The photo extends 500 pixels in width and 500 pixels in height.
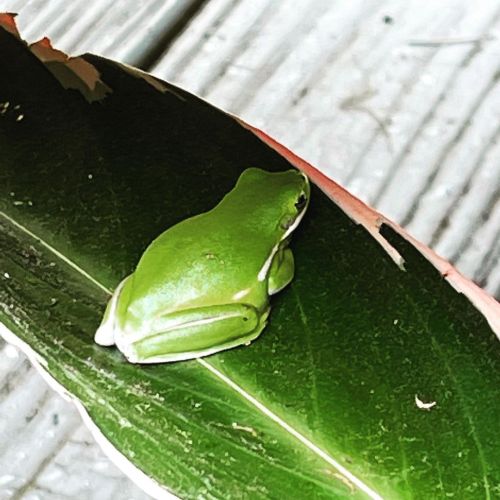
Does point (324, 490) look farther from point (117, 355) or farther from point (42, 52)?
point (42, 52)

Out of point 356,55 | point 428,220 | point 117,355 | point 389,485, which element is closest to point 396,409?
point 389,485

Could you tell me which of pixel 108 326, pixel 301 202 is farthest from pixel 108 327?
pixel 301 202

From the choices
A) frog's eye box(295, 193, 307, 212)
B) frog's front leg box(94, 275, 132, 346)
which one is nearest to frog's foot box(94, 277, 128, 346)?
frog's front leg box(94, 275, 132, 346)

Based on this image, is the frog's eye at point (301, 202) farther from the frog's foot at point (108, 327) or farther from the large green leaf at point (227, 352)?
the frog's foot at point (108, 327)

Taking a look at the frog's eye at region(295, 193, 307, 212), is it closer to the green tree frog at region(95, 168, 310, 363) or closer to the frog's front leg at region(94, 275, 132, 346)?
the green tree frog at region(95, 168, 310, 363)

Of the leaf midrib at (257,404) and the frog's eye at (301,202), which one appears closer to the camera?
the leaf midrib at (257,404)

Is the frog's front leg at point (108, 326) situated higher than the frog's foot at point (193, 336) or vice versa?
the frog's front leg at point (108, 326)

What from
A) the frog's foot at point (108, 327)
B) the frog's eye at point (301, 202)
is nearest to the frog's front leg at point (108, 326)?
the frog's foot at point (108, 327)
